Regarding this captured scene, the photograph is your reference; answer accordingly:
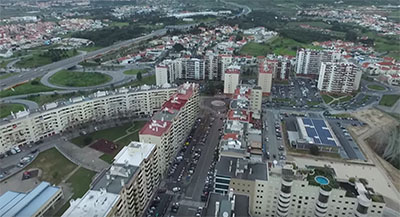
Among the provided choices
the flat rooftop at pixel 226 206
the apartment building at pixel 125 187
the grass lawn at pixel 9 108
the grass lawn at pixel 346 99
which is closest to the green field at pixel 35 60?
the grass lawn at pixel 9 108

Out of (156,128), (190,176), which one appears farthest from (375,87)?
(156,128)

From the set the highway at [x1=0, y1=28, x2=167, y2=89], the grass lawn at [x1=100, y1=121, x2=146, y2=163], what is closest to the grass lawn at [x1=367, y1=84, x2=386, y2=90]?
the grass lawn at [x1=100, y1=121, x2=146, y2=163]

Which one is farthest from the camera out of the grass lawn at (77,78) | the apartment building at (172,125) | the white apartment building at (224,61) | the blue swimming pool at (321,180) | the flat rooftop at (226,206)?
the white apartment building at (224,61)

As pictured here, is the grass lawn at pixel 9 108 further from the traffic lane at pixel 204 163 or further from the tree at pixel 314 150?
the tree at pixel 314 150

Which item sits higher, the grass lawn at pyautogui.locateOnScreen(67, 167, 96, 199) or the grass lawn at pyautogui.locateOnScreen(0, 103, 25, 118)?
the grass lawn at pyautogui.locateOnScreen(0, 103, 25, 118)

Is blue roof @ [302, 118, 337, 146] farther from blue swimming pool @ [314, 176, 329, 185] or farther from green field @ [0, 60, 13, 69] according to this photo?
green field @ [0, 60, 13, 69]

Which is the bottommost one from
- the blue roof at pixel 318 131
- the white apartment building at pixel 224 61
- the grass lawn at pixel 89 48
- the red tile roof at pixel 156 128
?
the blue roof at pixel 318 131

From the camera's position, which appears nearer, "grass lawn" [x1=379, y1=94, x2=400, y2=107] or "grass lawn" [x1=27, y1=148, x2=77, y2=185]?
"grass lawn" [x1=27, y1=148, x2=77, y2=185]
